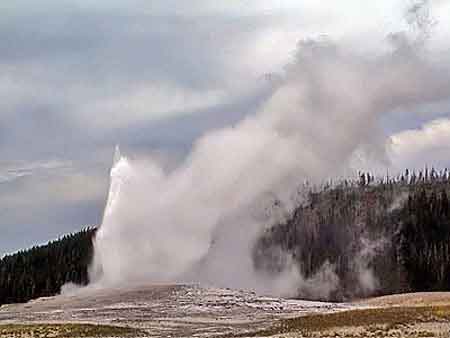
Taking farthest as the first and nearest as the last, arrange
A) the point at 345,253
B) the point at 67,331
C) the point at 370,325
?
the point at 345,253 → the point at 67,331 → the point at 370,325

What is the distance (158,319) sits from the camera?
7525 centimetres

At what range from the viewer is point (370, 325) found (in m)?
57.4

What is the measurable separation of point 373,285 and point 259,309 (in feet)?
246

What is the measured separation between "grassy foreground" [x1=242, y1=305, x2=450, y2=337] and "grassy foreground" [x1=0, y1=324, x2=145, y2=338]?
433 inches

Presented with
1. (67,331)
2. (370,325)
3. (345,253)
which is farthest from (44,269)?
(370,325)

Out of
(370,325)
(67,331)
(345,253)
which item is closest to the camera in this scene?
(370,325)

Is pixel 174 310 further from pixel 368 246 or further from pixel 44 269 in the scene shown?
pixel 44 269

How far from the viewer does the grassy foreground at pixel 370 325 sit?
5288cm

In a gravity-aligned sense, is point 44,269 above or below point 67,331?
above

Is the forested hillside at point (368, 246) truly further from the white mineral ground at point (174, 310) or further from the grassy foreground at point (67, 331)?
the grassy foreground at point (67, 331)

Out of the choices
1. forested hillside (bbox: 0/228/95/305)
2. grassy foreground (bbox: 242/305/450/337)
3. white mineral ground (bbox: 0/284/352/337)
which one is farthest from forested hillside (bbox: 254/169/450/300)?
grassy foreground (bbox: 242/305/450/337)

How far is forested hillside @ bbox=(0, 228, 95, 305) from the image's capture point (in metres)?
162

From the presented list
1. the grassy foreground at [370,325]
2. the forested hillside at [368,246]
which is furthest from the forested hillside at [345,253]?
the grassy foreground at [370,325]

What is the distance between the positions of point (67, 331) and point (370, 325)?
2337 cm
